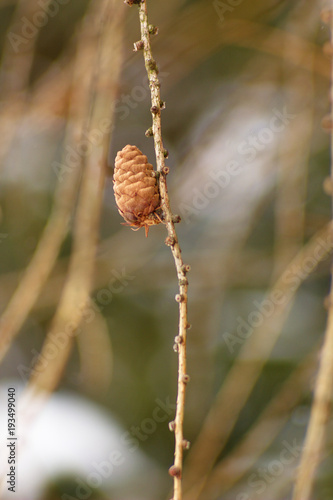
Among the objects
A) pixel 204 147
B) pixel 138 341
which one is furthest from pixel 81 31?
pixel 138 341

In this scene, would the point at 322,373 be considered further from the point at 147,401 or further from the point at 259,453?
the point at 147,401

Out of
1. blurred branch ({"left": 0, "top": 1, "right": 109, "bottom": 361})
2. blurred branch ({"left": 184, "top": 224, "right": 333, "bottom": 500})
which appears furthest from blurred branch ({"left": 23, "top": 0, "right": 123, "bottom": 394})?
blurred branch ({"left": 184, "top": 224, "right": 333, "bottom": 500})

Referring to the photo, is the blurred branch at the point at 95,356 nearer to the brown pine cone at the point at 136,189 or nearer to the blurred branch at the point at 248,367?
the blurred branch at the point at 248,367

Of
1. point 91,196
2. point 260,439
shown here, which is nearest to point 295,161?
point 91,196

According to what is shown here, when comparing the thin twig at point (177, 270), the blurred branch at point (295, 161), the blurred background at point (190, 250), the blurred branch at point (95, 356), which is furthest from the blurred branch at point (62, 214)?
the thin twig at point (177, 270)

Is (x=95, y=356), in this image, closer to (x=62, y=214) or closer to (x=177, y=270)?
(x=62, y=214)

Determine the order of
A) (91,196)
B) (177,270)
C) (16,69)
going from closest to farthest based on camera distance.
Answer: (177,270), (91,196), (16,69)
